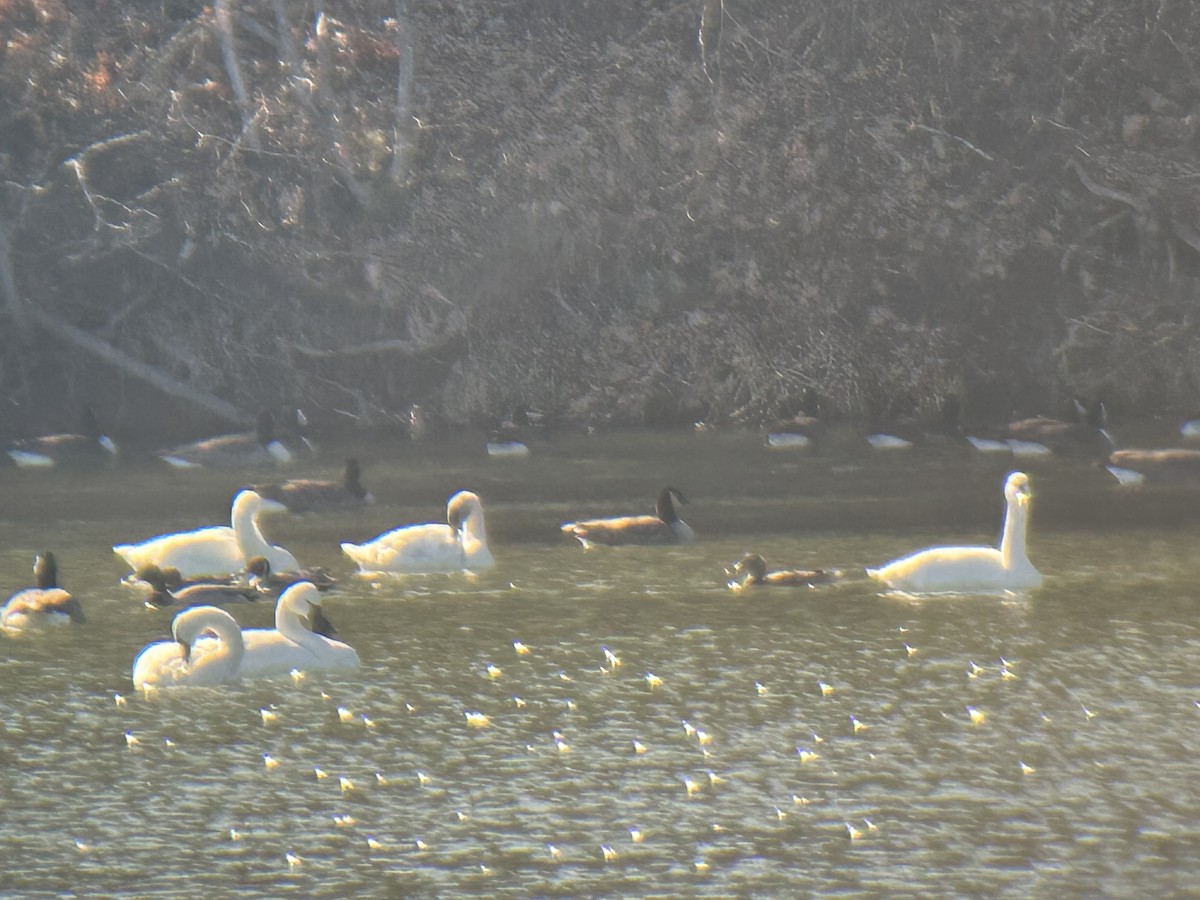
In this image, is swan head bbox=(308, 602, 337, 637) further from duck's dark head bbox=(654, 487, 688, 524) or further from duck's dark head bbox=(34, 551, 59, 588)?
duck's dark head bbox=(654, 487, 688, 524)

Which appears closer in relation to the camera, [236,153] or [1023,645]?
[1023,645]

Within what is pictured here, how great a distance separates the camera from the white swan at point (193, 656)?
13727 millimetres

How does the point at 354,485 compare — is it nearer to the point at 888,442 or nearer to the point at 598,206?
the point at 888,442

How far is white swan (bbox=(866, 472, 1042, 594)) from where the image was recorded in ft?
56.0

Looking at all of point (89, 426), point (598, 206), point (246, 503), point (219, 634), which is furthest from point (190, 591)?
point (598, 206)

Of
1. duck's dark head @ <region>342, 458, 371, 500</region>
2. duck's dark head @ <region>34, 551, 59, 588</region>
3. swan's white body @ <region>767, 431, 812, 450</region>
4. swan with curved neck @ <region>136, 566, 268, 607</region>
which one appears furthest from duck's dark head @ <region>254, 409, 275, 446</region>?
duck's dark head @ <region>34, 551, 59, 588</region>

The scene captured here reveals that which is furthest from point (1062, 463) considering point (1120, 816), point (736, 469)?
point (1120, 816)

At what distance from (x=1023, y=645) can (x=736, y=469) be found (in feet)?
40.2

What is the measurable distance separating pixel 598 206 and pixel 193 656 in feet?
66.4

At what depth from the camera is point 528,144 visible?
3312cm

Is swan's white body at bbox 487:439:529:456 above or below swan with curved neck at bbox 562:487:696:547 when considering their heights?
above

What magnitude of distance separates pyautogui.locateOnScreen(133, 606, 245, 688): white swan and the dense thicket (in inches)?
773

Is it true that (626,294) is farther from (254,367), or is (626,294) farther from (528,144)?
(254,367)

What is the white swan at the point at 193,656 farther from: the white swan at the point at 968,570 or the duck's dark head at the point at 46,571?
the white swan at the point at 968,570
